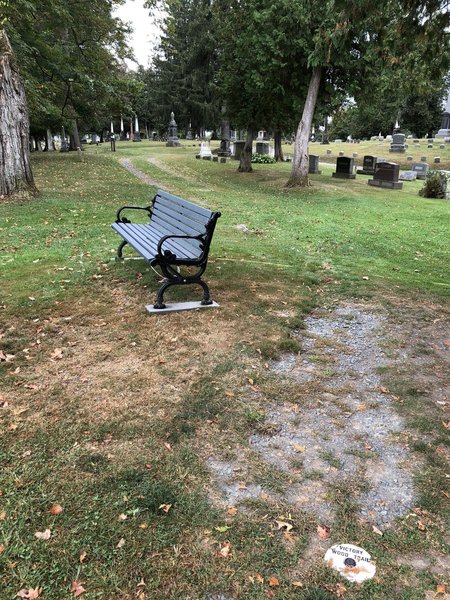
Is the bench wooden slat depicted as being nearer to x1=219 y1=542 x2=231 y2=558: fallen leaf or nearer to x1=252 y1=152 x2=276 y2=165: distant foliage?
x1=219 y1=542 x2=231 y2=558: fallen leaf

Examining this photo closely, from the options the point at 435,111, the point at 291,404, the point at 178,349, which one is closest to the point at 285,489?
the point at 291,404

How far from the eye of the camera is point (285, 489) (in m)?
2.76

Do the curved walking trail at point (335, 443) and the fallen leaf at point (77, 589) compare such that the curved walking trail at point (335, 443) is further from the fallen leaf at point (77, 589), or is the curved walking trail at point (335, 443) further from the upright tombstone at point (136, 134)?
the upright tombstone at point (136, 134)

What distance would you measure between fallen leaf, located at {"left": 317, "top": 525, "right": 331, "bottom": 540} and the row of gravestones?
21.3 m

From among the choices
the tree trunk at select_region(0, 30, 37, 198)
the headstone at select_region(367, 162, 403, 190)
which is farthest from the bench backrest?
the headstone at select_region(367, 162, 403, 190)

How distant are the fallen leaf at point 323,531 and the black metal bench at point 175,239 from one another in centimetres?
310

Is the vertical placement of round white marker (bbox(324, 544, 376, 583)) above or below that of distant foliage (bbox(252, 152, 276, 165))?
below

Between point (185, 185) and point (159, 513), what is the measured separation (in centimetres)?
1649

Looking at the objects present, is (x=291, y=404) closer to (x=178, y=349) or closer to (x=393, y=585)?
(x=178, y=349)

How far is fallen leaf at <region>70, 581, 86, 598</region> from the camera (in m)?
2.09

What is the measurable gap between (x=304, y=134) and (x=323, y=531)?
1751 centimetres

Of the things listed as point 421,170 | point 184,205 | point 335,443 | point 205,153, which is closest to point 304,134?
point 421,170

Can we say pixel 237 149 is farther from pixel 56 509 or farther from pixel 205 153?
pixel 56 509

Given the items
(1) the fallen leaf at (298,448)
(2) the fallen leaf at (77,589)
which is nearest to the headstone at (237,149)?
(1) the fallen leaf at (298,448)
